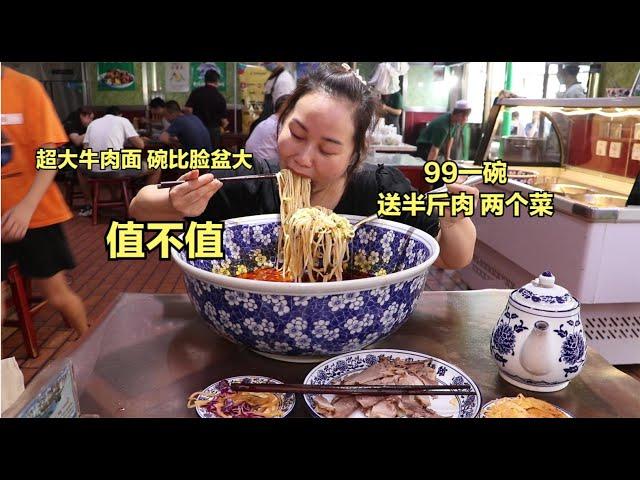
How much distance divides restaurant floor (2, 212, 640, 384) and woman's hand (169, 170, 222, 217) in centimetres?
93

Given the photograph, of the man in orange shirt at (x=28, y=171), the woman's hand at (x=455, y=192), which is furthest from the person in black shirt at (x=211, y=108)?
the woman's hand at (x=455, y=192)

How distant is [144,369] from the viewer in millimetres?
901

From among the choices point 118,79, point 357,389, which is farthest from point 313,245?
point 118,79

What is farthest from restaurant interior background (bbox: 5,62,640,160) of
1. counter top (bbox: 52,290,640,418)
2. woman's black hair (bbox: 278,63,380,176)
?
counter top (bbox: 52,290,640,418)

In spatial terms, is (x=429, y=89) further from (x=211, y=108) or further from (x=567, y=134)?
(x=567, y=134)

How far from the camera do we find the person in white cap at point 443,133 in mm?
4645

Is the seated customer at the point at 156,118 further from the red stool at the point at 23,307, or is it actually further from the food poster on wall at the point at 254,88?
the red stool at the point at 23,307

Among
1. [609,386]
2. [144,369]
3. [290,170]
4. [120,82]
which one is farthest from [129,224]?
[120,82]

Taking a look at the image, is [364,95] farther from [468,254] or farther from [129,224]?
[129,224]

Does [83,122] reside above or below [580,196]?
above

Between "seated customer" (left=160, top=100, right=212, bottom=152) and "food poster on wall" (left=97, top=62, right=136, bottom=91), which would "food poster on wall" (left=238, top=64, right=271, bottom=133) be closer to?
"seated customer" (left=160, top=100, right=212, bottom=152)

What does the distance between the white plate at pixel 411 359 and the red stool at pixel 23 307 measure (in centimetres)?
151

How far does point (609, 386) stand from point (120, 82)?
838 cm

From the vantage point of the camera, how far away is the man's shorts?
1553mm
